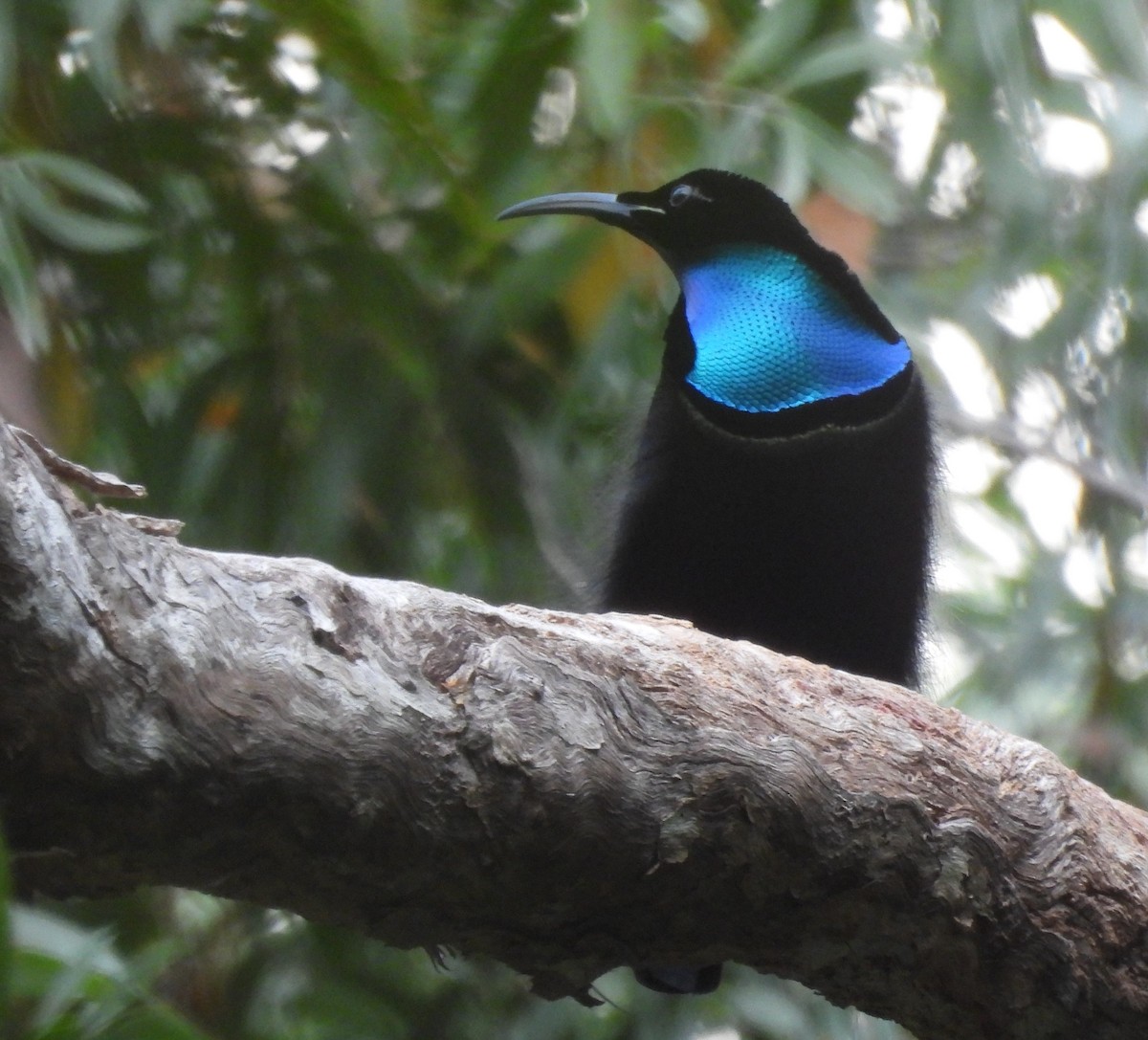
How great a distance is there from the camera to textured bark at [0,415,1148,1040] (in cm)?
111

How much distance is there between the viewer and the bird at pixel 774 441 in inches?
88.4

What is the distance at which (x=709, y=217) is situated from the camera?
7.63 ft

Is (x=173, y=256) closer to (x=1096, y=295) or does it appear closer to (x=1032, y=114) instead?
(x=1032, y=114)

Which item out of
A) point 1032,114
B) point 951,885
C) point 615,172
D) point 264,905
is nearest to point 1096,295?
point 1032,114

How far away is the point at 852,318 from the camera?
7.55ft

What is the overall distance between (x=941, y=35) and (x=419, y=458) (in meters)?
1.13

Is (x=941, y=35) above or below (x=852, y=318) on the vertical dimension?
above

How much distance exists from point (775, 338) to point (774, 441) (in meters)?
0.15

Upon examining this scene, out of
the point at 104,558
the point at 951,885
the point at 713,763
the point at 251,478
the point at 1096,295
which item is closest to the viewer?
the point at 104,558

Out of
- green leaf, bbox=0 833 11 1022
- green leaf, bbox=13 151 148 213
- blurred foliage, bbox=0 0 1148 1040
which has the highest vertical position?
green leaf, bbox=0 833 11 1022

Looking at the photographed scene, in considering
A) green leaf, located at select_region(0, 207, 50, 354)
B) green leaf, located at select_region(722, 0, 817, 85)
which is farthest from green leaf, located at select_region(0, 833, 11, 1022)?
green leaf, located at select_region(722, 0, 817, 85)

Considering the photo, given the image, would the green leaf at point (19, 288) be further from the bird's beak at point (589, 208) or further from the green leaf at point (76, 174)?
the bird's beak at point (589, 208)

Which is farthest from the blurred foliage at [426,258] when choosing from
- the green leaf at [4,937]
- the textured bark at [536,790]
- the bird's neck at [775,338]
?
the green leaf at [4,937]

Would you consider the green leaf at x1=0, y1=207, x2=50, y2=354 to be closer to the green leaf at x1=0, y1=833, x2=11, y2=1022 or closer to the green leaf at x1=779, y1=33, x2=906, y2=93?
the green leaf at x1=0, y1=833, x2=11, y2=1022
